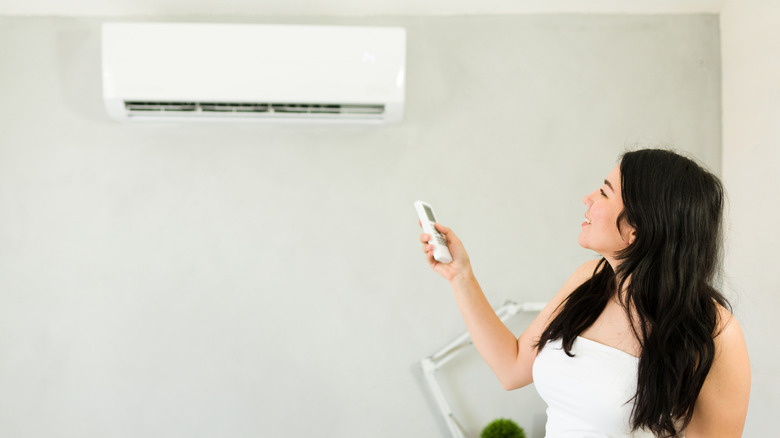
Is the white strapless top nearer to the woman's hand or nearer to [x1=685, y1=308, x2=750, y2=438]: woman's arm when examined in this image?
[x1=685, y1=308, x2=750, y2=438]: woman's arm

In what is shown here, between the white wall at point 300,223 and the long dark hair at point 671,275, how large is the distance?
1.02 metres

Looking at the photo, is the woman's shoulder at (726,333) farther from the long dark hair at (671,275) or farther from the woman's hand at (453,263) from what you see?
the woman's hand at (453,263)

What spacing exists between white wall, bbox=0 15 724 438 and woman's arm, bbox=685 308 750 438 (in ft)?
3.48

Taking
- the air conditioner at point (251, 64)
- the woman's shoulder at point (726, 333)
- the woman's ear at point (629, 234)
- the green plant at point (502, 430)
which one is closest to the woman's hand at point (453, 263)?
the woman's ear at point (629, 234)

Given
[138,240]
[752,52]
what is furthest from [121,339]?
[752,52]

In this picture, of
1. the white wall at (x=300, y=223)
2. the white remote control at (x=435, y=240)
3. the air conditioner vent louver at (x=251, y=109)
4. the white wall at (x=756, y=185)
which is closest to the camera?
the white remote control at (x=435, y=240)

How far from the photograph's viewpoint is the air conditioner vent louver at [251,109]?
186 cm

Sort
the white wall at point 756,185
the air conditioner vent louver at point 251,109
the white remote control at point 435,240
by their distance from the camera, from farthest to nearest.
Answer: the air conditioner vent louver at point 251,109, the white wall at point 756,185, the white remote control at point 435,240

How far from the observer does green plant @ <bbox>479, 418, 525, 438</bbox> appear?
193 centimetres

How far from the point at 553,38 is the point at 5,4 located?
1.85 m

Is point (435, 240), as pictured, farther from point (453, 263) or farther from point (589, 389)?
point (589, 389)

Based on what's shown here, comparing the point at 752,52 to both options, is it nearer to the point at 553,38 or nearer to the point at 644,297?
the point at 553,38

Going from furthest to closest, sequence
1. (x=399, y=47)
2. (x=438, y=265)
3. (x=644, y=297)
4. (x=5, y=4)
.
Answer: (x=5, y=4)
(x=399, y=47)
(x=438, y=265)
(x=644, y=297)

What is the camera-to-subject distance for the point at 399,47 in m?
1.80
